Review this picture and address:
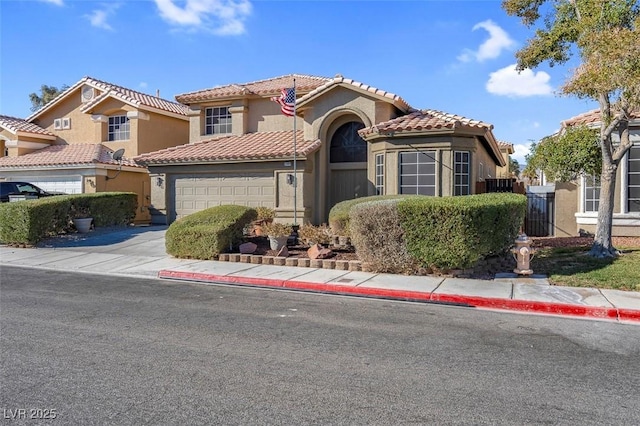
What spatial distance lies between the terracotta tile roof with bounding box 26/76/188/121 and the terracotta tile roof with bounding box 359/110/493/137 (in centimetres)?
1324

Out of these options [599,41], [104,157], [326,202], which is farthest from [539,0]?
[104,157]

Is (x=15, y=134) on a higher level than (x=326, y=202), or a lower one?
higher

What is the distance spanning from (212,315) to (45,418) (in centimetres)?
355

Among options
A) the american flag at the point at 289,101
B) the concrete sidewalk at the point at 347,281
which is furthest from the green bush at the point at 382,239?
the american flag at the point at 289,101

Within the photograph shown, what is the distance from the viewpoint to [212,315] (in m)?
7.36

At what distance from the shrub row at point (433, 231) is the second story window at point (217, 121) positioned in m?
13.3

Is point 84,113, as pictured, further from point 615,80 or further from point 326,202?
point 615,80

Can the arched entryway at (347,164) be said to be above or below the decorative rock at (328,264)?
above

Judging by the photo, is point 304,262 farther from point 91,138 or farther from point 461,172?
point 91,138

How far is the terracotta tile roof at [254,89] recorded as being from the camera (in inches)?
848

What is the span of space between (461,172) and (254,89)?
431 inches

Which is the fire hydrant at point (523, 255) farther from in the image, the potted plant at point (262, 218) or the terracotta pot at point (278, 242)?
the potted plant at point (262, 218)

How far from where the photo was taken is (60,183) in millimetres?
23500

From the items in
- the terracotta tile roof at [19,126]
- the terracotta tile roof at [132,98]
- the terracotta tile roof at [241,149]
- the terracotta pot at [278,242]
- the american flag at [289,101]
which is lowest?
the terracotta pot at [278,242]
